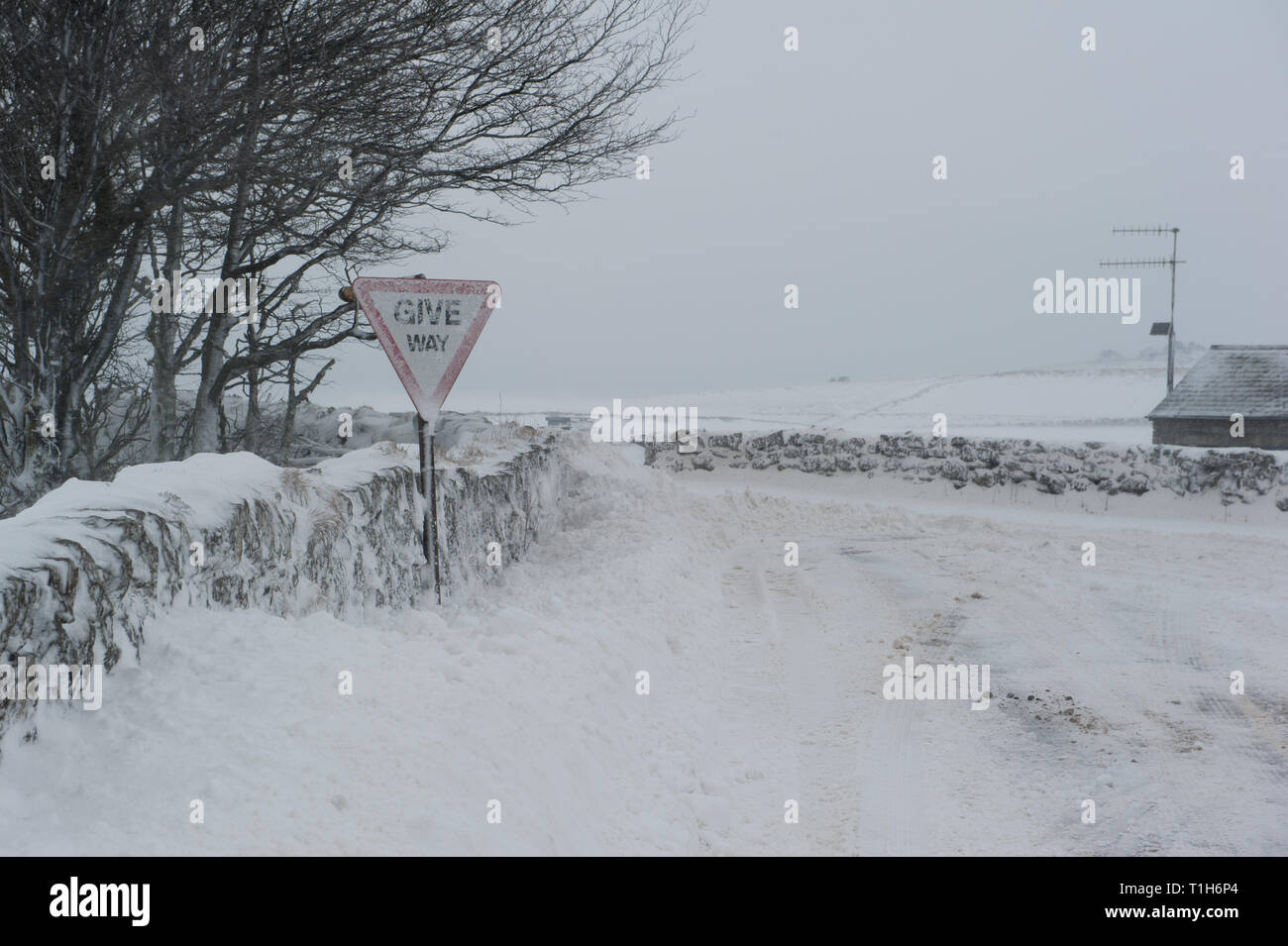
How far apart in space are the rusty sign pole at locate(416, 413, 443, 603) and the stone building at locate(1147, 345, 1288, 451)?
2944 cm

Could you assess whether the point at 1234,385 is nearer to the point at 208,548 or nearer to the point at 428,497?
the point at 428,497

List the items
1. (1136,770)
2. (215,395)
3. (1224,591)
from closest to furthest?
(1136,770) → (1224,591) → (215,395)

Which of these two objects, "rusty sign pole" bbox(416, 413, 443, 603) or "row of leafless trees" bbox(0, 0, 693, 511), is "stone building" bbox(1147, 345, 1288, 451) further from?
"rusty sign pole" bbox(416, 413, 443, 603)

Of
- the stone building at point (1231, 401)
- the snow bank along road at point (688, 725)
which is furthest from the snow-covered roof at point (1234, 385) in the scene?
the snow bank along road at point (688, 725)

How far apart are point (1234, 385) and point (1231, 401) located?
0.75 metres

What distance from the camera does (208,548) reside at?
434 centimetres

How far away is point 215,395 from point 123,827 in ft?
36.5

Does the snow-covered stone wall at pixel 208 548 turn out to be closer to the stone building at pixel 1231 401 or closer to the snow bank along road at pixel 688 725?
the snow bank along road at pixel 688 725

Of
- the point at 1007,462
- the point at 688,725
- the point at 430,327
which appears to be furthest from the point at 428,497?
the point at 1007,462

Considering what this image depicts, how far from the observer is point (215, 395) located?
13.1m

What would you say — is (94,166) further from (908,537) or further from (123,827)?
(908,537)
